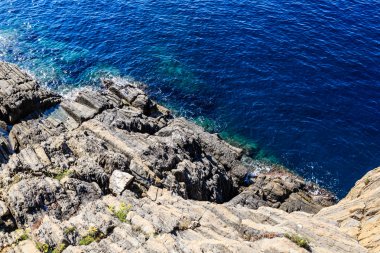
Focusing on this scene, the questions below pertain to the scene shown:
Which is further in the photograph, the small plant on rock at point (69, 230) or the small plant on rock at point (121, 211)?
the small plant on rock at point (121, 211)

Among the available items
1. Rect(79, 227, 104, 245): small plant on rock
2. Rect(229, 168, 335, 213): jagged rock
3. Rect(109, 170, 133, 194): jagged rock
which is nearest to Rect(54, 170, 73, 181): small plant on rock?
Rect(109, 170, 133, 194): jagged rock

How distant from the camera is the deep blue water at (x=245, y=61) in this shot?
167ft

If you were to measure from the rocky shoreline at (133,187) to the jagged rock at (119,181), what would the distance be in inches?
4.0

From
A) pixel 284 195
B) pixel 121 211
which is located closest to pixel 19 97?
pixel 121 211

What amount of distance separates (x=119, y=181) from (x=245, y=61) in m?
40.0

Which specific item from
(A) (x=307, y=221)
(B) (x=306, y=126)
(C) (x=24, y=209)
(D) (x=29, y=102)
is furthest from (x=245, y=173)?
(D) (x=29, y=102)

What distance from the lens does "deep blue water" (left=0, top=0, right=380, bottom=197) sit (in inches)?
2000

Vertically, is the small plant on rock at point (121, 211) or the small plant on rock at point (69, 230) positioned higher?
the small plant on rock at point (69, 230)

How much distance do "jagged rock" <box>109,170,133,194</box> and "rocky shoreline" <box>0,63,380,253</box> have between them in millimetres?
101

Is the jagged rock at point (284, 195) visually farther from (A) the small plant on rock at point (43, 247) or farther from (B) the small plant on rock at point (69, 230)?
(A) the small plant on rock at point (43, 247)

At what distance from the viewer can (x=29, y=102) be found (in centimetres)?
4681

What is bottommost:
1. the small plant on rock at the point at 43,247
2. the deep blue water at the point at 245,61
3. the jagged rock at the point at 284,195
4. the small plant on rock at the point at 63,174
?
the jagged rock at the point at 284,195

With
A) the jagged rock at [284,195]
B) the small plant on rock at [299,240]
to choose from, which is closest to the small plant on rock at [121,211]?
the small plant on rock at [299,240]

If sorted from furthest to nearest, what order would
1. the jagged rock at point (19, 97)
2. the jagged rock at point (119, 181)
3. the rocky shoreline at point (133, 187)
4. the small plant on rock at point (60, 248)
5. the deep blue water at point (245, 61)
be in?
the deep blue water at point (245, 61)
the jagged rock at point (19, 97)
the jagged rock at point (119, 181)
the rocky shoreline at point (133, 187)
the small plant on rock at point (60, 248)
